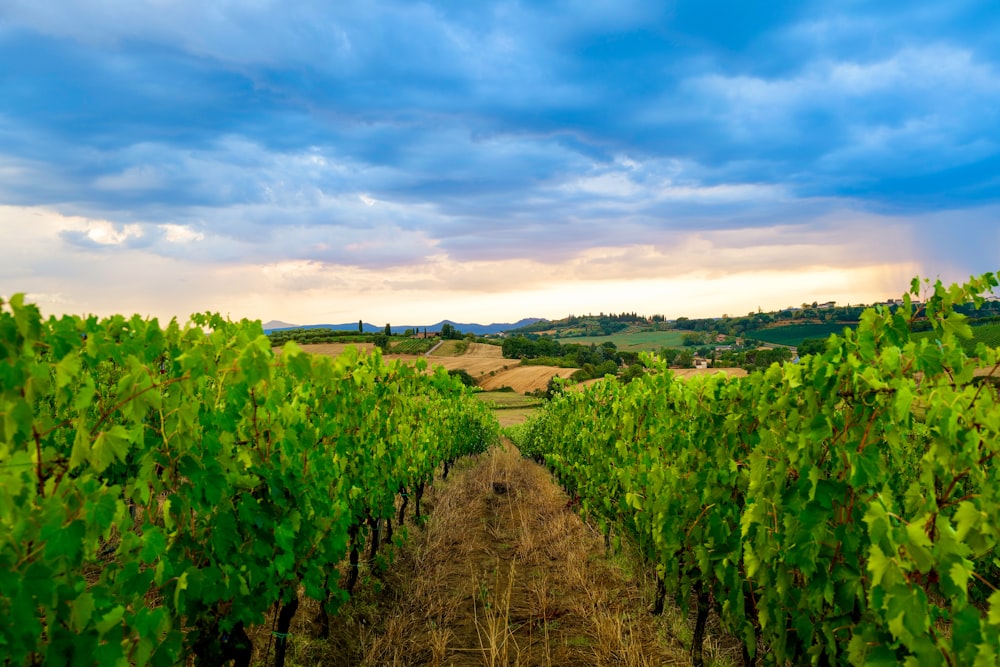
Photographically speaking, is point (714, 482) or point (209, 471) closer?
point (209, 471)

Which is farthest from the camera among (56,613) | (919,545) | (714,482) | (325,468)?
(714,482)

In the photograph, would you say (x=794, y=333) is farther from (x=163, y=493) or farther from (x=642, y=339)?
(x=163, y=493)

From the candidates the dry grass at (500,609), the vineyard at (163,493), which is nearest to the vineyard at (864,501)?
the dry grass at (500,609)

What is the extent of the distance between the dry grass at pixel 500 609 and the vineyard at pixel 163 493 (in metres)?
0.78

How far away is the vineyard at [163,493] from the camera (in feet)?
6.82

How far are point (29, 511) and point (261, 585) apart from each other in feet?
7.27

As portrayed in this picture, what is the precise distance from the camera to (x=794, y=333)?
2591 inches

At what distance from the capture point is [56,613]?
2305 millimetres

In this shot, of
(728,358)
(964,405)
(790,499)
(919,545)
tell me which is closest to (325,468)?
(790,499)

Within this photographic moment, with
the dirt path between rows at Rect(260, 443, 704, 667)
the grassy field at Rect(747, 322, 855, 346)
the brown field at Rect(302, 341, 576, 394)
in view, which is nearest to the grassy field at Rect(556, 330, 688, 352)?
the grassy field at Rect(747, 322, 855, 346)

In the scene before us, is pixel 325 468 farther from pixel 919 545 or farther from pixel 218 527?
pixel 919 545

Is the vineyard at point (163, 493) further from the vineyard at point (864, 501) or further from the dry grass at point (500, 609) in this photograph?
the vineyard at point (864, 501)

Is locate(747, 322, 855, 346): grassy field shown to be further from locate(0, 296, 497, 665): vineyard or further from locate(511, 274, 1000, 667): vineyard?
locate(0, 296, 497, 665): vineyard

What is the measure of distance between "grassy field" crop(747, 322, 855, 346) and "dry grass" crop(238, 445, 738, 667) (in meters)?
58.2
